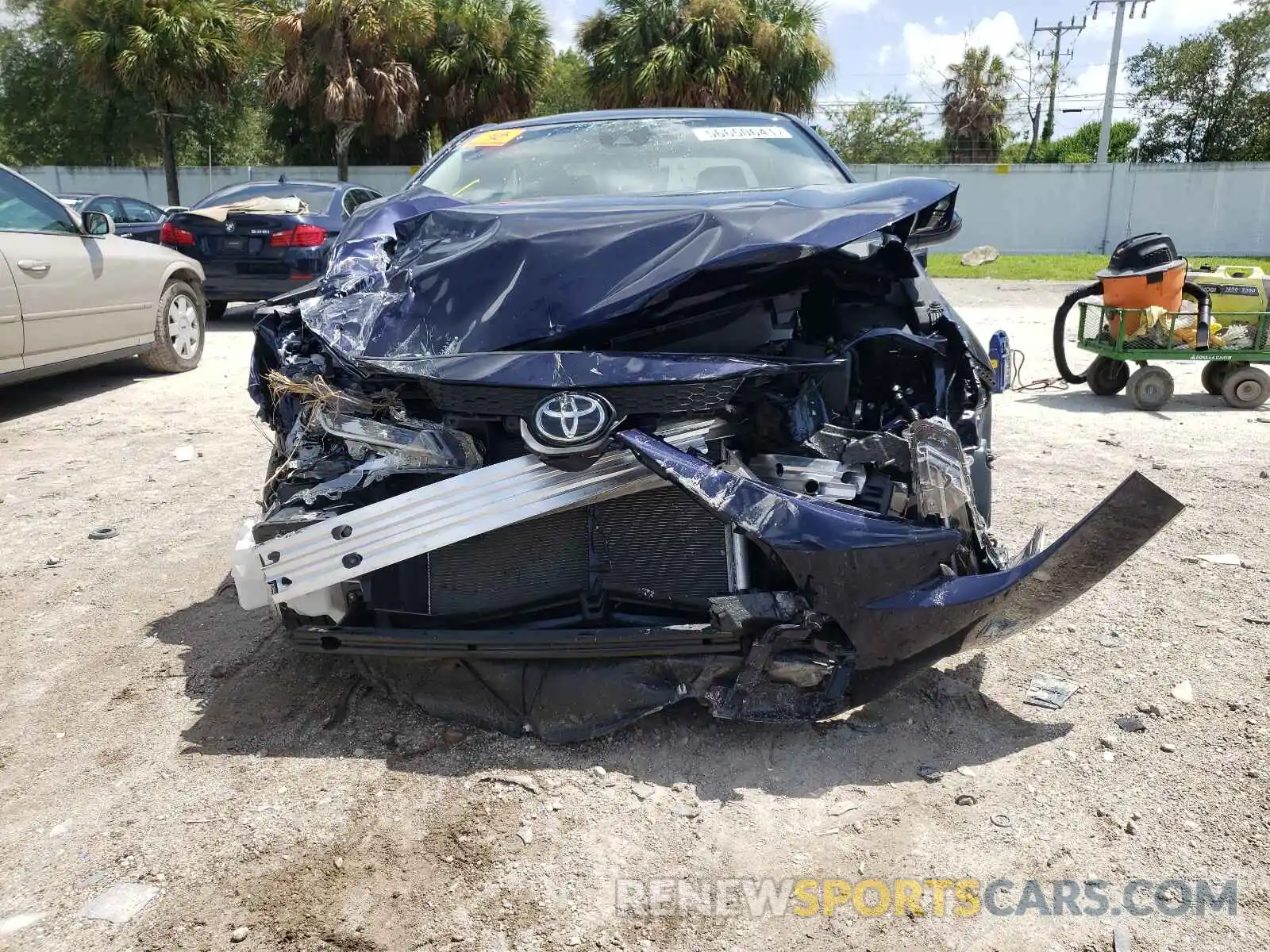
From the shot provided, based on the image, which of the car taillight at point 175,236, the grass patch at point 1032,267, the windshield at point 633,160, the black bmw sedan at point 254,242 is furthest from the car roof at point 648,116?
the grass patch at point 1032,267

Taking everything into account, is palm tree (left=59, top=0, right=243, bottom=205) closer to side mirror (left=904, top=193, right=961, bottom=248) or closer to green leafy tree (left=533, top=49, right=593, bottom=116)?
green leafy tree (left=533, top=49, right=593, bottom=116)

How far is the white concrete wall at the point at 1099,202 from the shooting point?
2473 cm

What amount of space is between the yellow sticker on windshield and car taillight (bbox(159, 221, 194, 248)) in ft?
22.4

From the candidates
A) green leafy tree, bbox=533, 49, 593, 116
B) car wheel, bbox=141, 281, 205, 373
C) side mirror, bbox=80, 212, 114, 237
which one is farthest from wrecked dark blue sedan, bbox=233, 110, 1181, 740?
green leafy tree, bbox=533, 49, 593, 116

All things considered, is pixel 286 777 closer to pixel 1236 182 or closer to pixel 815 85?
pixel 815 85

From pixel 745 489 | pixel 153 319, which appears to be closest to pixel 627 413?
pixel 745 489

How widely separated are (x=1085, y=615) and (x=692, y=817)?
1.92 meters

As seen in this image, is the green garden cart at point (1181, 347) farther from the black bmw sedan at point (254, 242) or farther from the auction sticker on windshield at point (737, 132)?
the black bmw sedan at point (254, 242)

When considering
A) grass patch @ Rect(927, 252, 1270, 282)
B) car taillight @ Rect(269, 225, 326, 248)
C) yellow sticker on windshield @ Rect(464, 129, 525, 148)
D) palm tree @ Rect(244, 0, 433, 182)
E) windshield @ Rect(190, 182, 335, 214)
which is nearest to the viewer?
yellow sticker on windshield @ Rect(464, 129, 525, 148)

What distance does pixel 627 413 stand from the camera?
2.49 m

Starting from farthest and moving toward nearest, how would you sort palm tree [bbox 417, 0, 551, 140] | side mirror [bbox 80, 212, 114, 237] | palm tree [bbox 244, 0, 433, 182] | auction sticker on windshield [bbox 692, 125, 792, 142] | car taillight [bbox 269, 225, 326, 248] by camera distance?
palm tree [bbox 417, 0, 551, 140]
palm tree [bbox 244, 0, 433, 182]
car taillight [bbox 269, 225, 326, 248]
side mirror [bbox 80, 212, 114, 237]
auction sticker on windshield [bbox 692, 125, 792, 142]

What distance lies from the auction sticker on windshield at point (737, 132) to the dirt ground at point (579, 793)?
2.42m

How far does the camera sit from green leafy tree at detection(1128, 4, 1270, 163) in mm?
31922

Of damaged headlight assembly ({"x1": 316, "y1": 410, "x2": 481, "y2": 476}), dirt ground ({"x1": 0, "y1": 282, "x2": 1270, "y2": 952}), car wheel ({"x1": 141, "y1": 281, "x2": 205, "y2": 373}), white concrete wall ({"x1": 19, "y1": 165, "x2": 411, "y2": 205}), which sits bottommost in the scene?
dirt ground ({"x1": 0, "y1": 282, "x2": 1270, "y2": 952})
